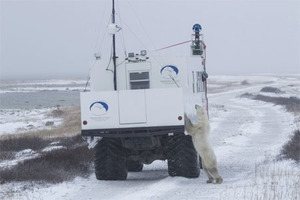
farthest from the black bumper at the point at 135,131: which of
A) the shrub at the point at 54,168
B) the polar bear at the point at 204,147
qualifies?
the shrub at the point at 54,168

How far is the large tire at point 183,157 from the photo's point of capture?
1200cm

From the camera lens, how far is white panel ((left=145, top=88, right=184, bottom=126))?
37.7 ft

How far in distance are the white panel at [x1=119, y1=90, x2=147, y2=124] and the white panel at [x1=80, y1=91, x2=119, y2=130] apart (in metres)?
0.14

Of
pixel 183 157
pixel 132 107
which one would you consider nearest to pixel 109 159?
pixel 132 107

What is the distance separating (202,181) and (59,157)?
470 cm

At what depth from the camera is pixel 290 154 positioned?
15.0 metres

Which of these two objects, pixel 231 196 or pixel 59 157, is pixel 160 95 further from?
pixel 59 157

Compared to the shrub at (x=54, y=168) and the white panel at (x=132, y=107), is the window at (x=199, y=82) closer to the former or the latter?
the white panel at (x=132, y=107)

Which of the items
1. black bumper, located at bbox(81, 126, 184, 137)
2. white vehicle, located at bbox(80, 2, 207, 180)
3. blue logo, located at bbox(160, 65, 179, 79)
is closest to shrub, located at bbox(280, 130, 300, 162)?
white vehicle, located at bbox(80, 2, 207, 180)

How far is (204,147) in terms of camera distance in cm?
1154

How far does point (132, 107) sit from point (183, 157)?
1.70m

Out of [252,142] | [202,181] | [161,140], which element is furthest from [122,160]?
[252,142]

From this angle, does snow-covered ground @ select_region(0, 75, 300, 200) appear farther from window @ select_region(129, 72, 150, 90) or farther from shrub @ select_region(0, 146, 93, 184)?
window @ select_region(129, 72, 150, 90)

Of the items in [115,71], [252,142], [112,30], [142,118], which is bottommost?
[252,142]
